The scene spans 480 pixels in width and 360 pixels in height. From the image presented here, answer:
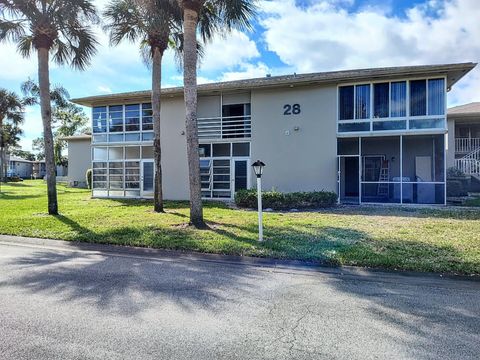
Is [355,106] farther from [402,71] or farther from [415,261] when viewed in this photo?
[415,261]

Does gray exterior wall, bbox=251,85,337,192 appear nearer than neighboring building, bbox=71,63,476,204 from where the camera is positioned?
No

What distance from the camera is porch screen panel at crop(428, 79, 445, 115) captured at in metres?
16.0

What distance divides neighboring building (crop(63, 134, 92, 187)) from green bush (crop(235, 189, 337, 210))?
2294cm

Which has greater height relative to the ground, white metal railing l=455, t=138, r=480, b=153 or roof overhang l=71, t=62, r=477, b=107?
roof overhang l=71, t=62, r=477, b=107

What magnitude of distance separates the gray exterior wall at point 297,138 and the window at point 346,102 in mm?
350

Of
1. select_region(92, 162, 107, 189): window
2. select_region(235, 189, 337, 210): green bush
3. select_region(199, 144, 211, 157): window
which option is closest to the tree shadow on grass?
select_region(235, 189, 337, 210): green bush

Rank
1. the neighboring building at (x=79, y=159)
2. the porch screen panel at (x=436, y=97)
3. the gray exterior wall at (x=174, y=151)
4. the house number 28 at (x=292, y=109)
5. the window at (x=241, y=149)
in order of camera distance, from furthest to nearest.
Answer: the neighboring building at (x=79, y=159), the gray exterior wall at (x=174, y=151), the window at (x=241, y=149), the house number 28 at (x=292, y=109), the porch screen panel at (x=436, y=97)

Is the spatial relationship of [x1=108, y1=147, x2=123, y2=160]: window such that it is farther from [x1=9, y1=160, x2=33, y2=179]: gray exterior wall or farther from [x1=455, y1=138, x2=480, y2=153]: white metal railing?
[x1=9, y1=160, x2=33, y2=179]: gray exterior wall

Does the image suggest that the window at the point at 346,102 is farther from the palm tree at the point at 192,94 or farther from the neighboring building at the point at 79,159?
the neighboring building at the point at 79,159

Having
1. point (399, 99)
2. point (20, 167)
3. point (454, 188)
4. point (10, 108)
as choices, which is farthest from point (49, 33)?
point (20, 167)

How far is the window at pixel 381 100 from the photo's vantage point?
16.8 m

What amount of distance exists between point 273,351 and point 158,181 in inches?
476

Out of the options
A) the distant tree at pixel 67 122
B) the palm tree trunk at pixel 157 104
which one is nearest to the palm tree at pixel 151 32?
the palm tree trunk at pixel 157 104

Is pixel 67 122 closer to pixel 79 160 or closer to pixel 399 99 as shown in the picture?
pixel 79 160
